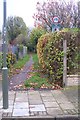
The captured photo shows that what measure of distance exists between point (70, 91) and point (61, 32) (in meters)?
2.46

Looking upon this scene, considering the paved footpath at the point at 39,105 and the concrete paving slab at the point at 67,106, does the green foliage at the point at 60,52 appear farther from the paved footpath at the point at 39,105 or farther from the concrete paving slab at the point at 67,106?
the concrete paving slab at the point at 67,106

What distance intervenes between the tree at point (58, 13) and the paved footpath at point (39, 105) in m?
23.8

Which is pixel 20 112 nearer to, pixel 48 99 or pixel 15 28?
pixel 48 99

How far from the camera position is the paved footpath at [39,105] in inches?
280

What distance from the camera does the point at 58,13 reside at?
34.5 metres

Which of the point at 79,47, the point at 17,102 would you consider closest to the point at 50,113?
the point at 17,102

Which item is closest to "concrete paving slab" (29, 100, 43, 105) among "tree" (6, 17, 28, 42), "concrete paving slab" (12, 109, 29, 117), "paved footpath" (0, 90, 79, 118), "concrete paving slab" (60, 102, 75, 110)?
"paved footpath" (0, 90, 79, 118)

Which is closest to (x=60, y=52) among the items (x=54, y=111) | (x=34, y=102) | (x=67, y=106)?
(x=34, y=102)

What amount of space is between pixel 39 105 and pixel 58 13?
1076 inches

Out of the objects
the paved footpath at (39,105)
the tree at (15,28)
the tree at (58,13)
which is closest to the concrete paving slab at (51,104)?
the paved footpath at (39,105)

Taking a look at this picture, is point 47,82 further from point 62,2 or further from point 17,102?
point 62,2

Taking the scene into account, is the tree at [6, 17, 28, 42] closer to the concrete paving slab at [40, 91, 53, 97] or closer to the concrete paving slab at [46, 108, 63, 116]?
the concrete paving slab at [40, 91, 53, 97]

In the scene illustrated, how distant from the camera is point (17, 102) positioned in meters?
8.52

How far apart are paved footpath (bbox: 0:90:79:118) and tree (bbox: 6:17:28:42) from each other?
1999 inches
